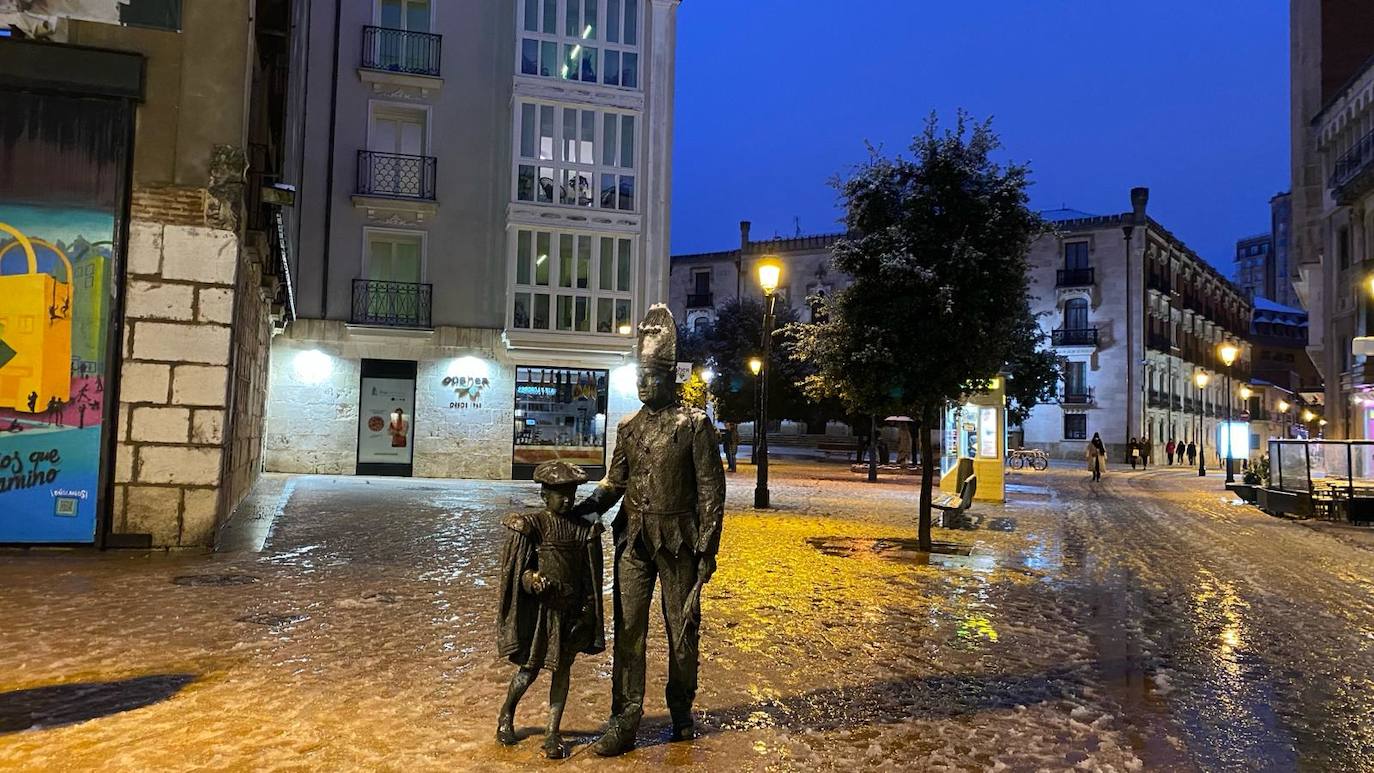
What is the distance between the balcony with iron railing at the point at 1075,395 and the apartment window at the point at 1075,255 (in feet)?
22.2

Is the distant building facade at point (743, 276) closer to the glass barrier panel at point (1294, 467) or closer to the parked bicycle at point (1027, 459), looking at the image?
the parked bicycle at point (1027, 459)

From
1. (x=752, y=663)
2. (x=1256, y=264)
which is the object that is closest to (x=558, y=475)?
(x=752, y=663)

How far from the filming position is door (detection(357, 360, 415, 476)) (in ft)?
74.0

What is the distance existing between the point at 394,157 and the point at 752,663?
19877 mm

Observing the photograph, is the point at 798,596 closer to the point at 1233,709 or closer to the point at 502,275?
the point at 1233,709

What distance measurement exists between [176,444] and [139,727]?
590 centimetres

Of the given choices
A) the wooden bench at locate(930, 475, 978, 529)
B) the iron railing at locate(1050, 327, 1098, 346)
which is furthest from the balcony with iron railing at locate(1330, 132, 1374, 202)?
the wooden bench at locate(930, 475, 978, 529)

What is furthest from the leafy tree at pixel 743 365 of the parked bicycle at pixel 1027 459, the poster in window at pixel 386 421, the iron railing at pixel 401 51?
the iron railing at pixel 401 51

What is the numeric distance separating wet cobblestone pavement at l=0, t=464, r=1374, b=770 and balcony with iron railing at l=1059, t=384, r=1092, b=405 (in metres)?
41.0

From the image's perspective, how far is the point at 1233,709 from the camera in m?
5.36

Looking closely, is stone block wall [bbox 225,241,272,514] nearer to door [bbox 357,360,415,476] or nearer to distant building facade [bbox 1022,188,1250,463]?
door [bbox 357,360,415,476]

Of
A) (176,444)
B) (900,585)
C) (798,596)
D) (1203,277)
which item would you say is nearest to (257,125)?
(176,444)

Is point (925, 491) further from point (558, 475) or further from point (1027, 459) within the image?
point (1027, 459)

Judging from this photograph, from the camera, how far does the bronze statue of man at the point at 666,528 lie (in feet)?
14.5
